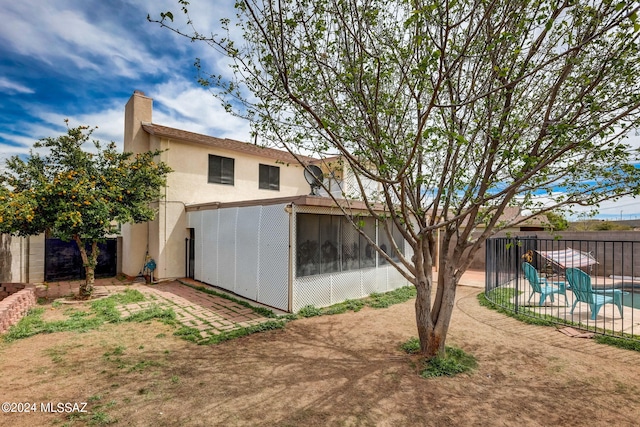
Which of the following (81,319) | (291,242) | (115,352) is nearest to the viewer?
(115,352)

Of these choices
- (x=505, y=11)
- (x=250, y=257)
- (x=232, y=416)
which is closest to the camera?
(x=232, y=416)

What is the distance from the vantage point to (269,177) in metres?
14.5

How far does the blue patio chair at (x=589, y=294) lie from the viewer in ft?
22.4

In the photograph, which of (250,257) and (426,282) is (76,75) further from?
(426,282)

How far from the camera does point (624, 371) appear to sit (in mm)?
4488

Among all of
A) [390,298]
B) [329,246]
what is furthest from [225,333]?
[390,298]

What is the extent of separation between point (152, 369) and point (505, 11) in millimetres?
6795

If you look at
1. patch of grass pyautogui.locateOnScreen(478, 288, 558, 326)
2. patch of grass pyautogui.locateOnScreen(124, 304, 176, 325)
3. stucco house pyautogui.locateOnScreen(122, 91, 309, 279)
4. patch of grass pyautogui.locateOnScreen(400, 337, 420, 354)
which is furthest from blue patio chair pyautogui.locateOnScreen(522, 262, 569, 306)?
patch of grass pyautogui.locateOnScreen(124, 304, 176, 325)

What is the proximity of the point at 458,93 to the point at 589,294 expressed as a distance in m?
5.90

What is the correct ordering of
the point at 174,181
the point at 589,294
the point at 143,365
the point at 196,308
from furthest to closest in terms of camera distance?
the point at 174,181 < the point at 196,308 < the point at 589,294 < the point at 143,365

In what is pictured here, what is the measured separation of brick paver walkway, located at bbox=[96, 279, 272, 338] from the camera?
6531 millimetres

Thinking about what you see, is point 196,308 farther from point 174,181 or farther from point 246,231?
point 174,181

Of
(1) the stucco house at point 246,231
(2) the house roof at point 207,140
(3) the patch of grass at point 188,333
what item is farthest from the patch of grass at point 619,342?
(2) the house roof at point 207,140

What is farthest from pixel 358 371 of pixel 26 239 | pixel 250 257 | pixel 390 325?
pixel 26 239
